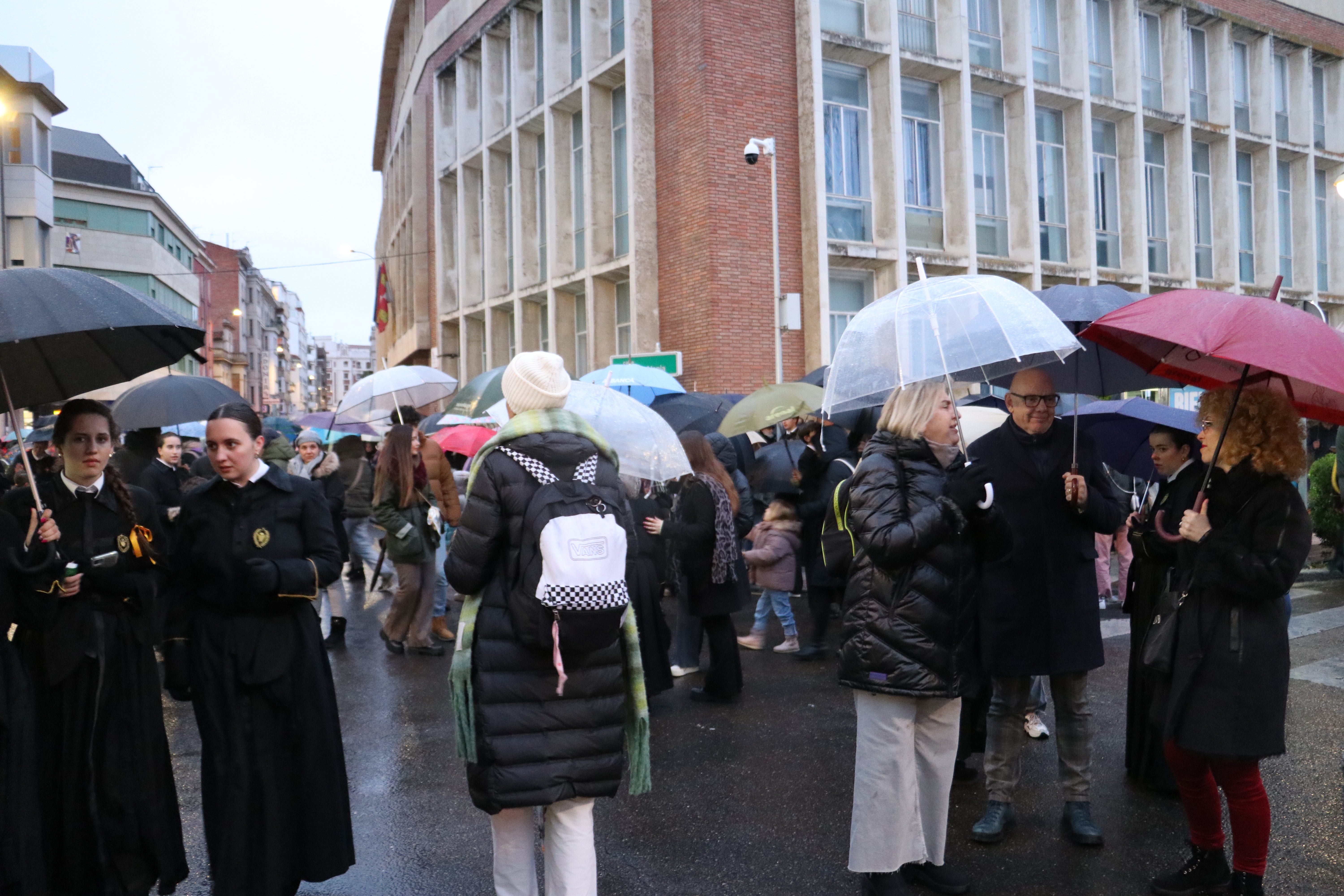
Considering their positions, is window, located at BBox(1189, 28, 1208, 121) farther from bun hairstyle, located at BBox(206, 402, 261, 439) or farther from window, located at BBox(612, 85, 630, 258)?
bun hairstyle, located at BBox(206, 402, 261, 439)

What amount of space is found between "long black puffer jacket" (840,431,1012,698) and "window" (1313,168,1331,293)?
29.0 m

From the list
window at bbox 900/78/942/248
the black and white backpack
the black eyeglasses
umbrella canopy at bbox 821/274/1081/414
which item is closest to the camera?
the black and white backpack

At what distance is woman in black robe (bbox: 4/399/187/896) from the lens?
3.76m

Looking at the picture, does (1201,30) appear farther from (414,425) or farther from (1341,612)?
(414,425)

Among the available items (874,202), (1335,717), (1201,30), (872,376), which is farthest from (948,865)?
(1201,30)

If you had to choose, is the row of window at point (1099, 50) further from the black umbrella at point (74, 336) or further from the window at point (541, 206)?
the black umbrella at point (74, 336)

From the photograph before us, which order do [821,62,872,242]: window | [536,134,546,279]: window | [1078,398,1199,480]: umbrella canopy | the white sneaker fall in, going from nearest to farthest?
1. the white sneaker
2. [1078,398,1199,480]: umbrella canopy
3. [821,62,872,242]: window
4. [536,134,546,279]: window

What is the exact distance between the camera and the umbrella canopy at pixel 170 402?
6.32 m

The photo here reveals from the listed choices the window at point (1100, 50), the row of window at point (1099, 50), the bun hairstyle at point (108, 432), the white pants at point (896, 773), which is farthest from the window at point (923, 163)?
the bun hairstyle at point (108, 432)

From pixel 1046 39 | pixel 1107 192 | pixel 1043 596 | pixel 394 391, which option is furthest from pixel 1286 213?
pixel 1043 596

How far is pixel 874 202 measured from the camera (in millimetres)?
20531

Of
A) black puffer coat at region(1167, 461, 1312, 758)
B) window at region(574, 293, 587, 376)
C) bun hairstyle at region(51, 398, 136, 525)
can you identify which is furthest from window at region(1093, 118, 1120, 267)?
bun hairstyle at region(51, 398, 136, 525)

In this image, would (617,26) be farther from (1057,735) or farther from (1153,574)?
(1057,735)

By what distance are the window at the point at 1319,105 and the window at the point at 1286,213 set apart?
4.22 ft
